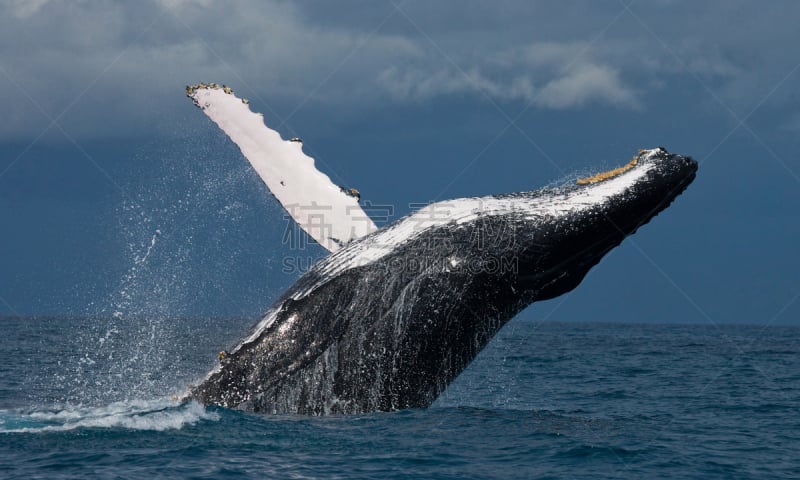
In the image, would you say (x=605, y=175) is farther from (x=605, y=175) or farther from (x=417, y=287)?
(x=417, y=287)

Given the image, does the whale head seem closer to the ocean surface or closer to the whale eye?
the whale eye

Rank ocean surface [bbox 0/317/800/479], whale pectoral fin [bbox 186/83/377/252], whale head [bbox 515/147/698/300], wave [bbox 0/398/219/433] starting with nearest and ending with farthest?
ocean surface [bbox 0/317/800/479]
whale head [bbox 515/147/698/300]
wave [bbox 0/398/219/433]
whale pectoral fin [bbox 186/83/377/252]

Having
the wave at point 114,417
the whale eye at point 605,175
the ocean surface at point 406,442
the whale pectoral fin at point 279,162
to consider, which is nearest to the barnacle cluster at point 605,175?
the whale eye at point 605,175

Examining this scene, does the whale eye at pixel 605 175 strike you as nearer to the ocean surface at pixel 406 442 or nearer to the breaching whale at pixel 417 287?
the breaching whale at pixel 417 287

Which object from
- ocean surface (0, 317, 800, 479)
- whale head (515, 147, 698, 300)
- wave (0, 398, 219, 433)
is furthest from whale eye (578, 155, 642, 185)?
wave (0, 398, 219, 433)

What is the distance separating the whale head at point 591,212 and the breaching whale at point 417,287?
0.04 ft

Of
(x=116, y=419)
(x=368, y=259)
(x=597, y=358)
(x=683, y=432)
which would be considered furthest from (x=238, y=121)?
(x=597, y=358)

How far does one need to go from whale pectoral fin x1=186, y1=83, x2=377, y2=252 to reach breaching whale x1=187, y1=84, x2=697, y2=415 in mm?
1062

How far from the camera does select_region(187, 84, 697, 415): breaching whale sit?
830cm

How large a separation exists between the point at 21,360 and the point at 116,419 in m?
16.6

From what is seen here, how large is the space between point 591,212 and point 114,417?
516 centimetres

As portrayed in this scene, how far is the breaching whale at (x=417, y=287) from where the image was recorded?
8305 millimetres

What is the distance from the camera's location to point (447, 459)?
7.70 metres

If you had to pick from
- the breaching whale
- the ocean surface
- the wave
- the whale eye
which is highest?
the whale eye
